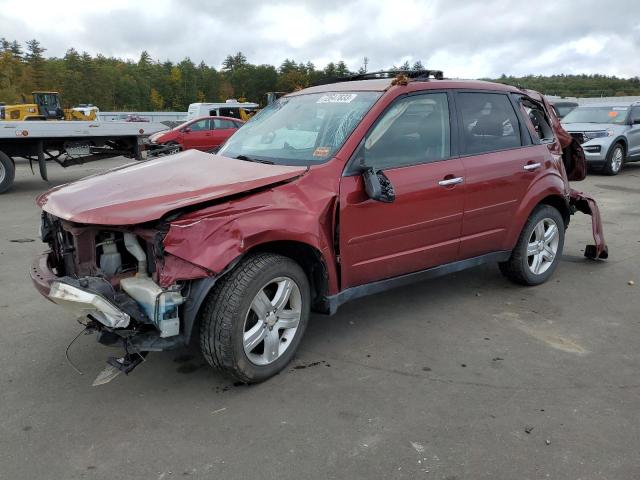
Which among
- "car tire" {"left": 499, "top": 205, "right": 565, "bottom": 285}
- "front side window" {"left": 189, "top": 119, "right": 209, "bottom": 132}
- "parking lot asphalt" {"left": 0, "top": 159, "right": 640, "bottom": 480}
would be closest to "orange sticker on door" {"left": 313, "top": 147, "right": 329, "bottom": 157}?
"parking lot asphalt" {"left": 0, "top": 159, "right": 640, "bottom": 480}

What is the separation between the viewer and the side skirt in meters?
3.64

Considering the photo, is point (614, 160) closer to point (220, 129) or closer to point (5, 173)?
point (220, 129)

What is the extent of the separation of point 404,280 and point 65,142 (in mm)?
9783

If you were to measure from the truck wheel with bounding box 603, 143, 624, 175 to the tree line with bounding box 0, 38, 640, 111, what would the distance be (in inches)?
1679

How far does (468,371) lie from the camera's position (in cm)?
349

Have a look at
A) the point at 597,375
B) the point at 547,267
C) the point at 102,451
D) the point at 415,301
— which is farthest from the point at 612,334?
the point at 102,451

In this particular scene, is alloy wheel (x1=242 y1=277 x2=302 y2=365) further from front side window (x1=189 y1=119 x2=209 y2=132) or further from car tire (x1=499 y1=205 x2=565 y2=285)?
front side window (x1=189 y1=119 x2=209 y2=132)

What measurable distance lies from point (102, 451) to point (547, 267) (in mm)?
4160

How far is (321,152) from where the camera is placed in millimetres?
3654

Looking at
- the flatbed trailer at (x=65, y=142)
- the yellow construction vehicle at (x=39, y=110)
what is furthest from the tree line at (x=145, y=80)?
the flatbed trailer at (x=65, y=142)

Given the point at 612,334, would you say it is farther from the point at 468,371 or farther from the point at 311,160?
the point at 311,160

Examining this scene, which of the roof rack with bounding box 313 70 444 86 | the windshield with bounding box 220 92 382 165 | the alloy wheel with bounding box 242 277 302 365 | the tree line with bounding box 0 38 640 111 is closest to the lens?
the alloy wheel with bounding box 242 277 302 365

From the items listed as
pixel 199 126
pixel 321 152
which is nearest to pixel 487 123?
pixel 321 152

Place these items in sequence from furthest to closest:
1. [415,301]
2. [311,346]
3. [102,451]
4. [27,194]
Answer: [27,194]
[415,301]
[311,346]
[102,451]
